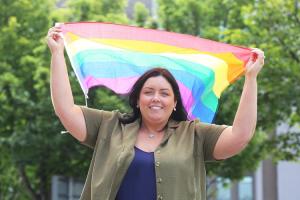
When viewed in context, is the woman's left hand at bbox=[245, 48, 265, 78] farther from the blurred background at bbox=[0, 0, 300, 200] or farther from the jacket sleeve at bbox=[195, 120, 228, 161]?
the blurred background at bbox=[0, 0, 300, 200]

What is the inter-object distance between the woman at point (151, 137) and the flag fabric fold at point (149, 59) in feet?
1.24

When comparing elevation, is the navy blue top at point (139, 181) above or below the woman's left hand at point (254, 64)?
below

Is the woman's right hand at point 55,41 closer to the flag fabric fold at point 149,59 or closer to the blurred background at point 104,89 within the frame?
the flag fabric fold at point 149,59

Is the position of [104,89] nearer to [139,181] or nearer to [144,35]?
[144,35]

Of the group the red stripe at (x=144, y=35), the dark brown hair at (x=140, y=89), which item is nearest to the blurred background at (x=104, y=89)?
the red stripe at (x=144, y=35)

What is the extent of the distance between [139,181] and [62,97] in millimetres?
618

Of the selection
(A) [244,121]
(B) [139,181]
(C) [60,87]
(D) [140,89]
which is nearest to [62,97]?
(C) [60,87]

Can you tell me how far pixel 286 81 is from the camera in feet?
43.9

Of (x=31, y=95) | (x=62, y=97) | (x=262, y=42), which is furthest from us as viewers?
(x=31, y=95)

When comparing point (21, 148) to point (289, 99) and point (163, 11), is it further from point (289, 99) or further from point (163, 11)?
point (289, 99)

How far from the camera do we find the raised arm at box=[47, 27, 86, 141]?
3.61 metres

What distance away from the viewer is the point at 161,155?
3.49 metres

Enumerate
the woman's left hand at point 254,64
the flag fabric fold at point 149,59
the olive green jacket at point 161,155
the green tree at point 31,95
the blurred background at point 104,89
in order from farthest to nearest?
the green tree at point 31,95 → the blurred background at point 104,89 → the flag fabric fold at point 149,59 → the woman's left hand at point 254,64 → the olive green jacket at point 161,155

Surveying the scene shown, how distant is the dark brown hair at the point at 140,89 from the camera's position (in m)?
3.72
